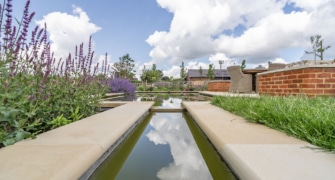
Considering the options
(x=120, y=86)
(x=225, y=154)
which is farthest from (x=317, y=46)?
(x=225, y=154)

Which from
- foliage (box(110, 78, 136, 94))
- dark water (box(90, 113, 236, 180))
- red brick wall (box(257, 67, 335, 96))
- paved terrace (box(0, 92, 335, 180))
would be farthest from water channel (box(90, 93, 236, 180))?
foliage (box(110, 78, 136, 94))

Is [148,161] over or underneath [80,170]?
underneath

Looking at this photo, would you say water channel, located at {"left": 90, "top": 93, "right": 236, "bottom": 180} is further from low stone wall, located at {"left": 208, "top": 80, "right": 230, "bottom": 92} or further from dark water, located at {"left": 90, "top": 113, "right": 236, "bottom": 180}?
low stone wall, located at {"left": 208, "top": 80, "right": 230, "bottom": 92}

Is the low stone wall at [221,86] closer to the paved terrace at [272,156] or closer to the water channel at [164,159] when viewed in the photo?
the water channel at [164,159]

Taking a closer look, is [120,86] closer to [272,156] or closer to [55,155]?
[55,155]

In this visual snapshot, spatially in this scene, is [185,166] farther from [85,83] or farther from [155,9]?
[155,9]

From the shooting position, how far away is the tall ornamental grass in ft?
5.74

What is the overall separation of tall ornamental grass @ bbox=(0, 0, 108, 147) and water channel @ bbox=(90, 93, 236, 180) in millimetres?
813

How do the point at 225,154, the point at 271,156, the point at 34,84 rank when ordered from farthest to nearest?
the point at 34,84 → the point at 225,154 → the point at 271,156

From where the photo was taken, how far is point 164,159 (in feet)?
6.22

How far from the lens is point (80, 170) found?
1209 mm

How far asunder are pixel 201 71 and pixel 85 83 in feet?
126

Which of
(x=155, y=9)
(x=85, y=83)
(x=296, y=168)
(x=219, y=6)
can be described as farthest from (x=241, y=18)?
(x=296, y=168)

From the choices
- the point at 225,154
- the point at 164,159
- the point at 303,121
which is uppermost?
the point at 303,121
